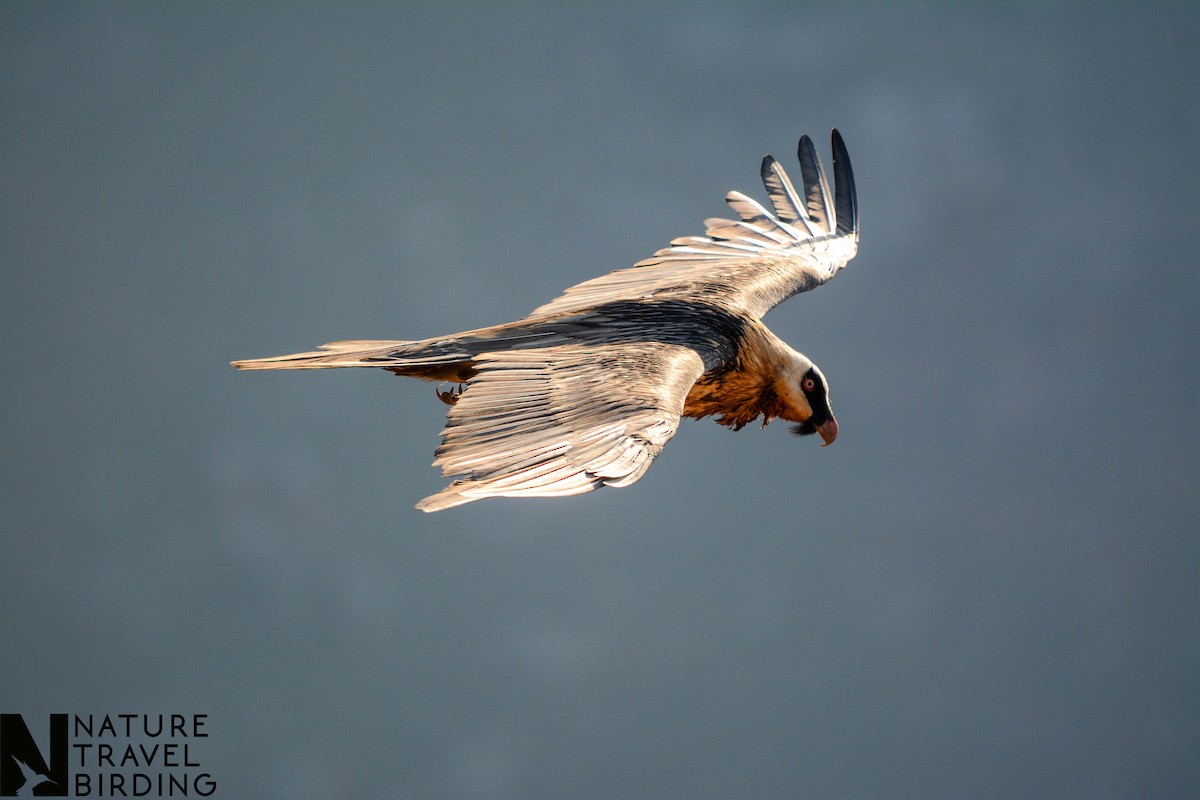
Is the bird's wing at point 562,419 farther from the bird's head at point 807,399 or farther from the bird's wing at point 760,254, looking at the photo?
the bird's wing at point 760,254

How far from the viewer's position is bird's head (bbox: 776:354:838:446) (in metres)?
9.98

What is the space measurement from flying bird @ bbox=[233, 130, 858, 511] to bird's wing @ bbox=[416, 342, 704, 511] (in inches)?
0.4

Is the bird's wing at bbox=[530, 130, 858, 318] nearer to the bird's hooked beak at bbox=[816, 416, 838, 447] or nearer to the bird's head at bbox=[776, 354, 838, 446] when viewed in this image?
the bird's head at bbox=[776, 354, 838, 446]

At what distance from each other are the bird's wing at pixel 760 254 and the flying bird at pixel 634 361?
1 centimetres

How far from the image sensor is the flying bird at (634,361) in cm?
747

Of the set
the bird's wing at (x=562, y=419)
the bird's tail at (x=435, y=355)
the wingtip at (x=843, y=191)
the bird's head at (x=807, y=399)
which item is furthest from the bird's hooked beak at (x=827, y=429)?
the wingtip at (x=843, y=191)

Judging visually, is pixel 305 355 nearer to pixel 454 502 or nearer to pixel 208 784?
pixel 454 502

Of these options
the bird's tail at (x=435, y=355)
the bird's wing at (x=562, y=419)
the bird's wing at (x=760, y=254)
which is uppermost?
the bird's wing at (x=760, y=254)

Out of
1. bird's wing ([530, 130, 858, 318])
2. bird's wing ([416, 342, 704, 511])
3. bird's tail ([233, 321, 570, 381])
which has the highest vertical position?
bird's wing ([530, 130, 858, 318])

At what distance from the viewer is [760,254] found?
12070mm

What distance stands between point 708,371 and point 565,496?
237 cm

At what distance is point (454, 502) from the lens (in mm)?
6754

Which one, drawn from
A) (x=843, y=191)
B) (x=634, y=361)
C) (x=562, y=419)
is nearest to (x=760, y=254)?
(x=843, y=191)

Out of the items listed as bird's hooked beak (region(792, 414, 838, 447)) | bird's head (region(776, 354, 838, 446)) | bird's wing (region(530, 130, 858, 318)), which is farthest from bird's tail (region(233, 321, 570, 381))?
bird's hooked beak (region(792, 414, 838, 447))
